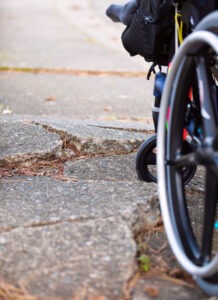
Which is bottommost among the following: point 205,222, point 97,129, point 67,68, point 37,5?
point 37,5

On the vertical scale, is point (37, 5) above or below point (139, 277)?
below

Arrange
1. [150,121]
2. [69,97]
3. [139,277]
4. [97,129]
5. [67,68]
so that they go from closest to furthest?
[139,277]
[97,129]
[150,121]
[69,97]
[67,68]

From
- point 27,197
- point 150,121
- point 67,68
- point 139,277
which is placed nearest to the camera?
point 139,277

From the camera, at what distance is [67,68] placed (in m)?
5.18

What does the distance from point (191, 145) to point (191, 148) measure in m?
0.05

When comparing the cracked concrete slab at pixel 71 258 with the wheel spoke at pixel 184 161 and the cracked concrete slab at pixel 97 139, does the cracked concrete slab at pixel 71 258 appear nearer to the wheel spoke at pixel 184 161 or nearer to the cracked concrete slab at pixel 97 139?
the wheel spoke at pixel 184 161

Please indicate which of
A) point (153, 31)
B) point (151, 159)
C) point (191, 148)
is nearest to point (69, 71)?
point (151, 159)

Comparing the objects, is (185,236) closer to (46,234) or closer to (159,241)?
(159,241)

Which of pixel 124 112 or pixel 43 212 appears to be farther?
pixel 124 112

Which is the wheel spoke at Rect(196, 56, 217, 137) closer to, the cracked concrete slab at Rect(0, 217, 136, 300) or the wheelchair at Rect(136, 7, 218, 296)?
the wheelchair at Rect(136, 7, 218, 296)

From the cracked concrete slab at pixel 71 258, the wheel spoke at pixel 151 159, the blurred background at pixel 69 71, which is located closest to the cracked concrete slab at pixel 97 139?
the wheel spoke at pixel 151 159

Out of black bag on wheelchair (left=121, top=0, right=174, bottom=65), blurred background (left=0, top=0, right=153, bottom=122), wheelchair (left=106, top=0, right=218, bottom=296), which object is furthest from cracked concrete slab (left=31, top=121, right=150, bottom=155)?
blurred background (left=0, top=0, right=153, bottom=122)

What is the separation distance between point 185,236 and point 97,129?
4.14 feet

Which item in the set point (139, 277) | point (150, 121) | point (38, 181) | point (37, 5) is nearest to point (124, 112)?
point (150, 121)
